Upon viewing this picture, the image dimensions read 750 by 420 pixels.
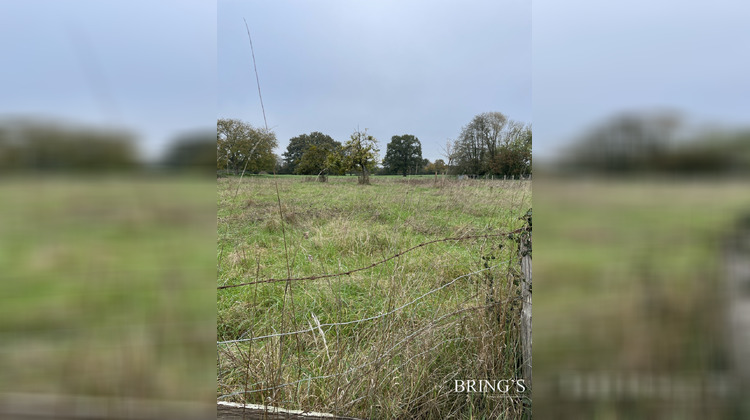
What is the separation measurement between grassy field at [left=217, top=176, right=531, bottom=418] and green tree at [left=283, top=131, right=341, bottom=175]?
0.41m

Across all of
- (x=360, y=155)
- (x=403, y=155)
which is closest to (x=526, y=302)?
(x=403, y=155)

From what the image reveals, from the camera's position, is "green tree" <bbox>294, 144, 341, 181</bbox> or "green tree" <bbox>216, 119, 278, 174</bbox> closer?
"green tree" <bbox>216, 119, 278, 174</bbox>

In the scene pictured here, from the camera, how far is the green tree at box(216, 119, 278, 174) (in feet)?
3.09

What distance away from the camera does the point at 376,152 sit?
6.50 metres
